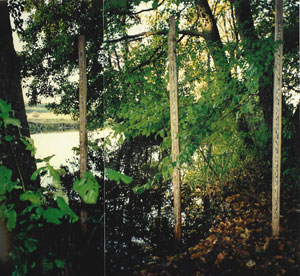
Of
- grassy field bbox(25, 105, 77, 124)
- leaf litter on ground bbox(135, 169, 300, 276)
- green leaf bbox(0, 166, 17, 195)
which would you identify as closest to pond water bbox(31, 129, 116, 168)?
grassy field bbox(25, 105, 77, 124)

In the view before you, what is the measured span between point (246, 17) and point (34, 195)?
2212 mm

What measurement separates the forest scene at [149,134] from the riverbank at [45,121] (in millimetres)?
11

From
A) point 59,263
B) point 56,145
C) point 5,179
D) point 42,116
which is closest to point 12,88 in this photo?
point 42,116

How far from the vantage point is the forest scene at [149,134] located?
54.6 inches

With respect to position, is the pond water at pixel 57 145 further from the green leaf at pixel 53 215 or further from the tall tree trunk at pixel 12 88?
the green leaf at pixel 53 215

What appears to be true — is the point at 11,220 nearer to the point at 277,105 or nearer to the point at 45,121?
the point at 45,121

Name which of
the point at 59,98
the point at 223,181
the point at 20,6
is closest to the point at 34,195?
the point at 59,98

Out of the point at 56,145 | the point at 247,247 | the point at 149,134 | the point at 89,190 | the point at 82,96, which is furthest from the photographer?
the point at 149,134

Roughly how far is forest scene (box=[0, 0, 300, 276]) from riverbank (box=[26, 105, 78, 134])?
11 mm

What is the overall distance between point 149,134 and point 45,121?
2.74 ft

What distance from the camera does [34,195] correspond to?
1146 mm

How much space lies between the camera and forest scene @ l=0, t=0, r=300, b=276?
4.55 ft

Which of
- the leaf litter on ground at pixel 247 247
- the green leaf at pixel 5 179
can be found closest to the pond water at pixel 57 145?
the green leaf at pixel 5 179

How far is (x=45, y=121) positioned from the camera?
190 cm
